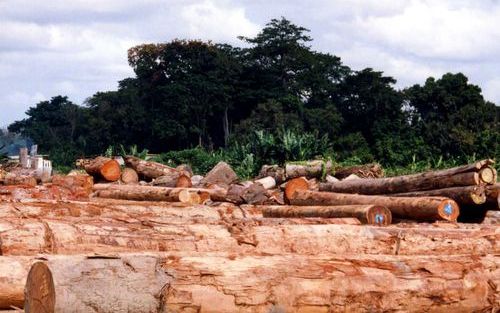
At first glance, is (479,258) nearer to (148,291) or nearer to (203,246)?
(203,246)

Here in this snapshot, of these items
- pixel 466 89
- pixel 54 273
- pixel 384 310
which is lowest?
pixel 384 310

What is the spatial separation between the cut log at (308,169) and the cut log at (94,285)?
588 inches

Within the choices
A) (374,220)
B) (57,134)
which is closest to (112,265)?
(374,220)

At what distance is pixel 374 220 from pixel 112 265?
18.2ft

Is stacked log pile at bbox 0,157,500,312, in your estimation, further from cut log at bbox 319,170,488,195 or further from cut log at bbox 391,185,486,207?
cut log at bbox 319,170,488,195

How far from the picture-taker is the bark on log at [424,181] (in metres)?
11.8

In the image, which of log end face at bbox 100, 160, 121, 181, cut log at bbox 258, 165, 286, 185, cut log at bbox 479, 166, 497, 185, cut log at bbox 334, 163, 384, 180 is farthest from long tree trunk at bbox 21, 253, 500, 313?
cut log at bbox 258, 165, 286, 185

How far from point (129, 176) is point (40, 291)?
15.6 metres

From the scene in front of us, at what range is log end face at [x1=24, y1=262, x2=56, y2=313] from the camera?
15.3 ft

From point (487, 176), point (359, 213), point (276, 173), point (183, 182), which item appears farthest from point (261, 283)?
point (276, 173)

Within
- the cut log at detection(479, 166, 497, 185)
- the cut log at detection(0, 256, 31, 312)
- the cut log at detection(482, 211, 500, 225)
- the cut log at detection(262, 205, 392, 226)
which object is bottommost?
the cut log at detection(0, 256, 31, 312)

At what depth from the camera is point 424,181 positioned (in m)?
12.4

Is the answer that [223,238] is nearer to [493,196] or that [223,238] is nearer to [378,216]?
[378,216]

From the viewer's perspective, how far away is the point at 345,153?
3644 centimetres
